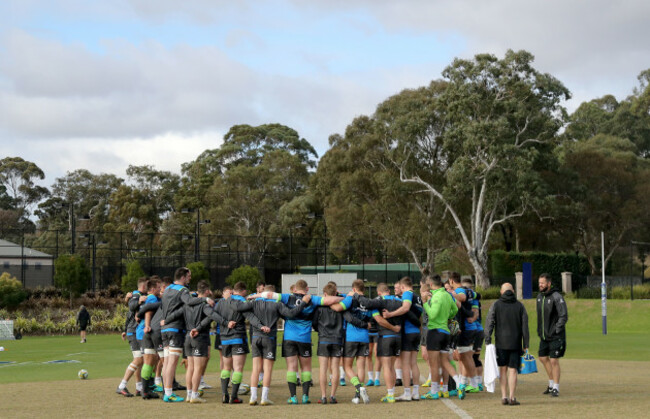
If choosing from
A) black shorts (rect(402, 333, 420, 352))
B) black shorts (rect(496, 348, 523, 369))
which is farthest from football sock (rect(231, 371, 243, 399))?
black shorts (rect(496, 348, 523, 369))

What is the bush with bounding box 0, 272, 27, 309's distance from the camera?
42.4 m

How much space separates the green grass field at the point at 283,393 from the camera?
12.2 m

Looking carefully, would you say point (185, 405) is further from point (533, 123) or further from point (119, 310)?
point (533, 123)

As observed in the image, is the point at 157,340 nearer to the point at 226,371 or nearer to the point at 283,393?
the point at 226,371

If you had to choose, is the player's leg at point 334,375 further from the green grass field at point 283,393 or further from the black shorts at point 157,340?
the black shorts at point 157,340

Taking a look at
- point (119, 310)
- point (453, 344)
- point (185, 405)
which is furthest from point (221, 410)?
point (119, 310)

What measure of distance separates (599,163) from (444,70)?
57.3 ft

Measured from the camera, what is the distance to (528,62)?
179 feet

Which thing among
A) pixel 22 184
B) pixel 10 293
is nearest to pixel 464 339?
pixel 10 293

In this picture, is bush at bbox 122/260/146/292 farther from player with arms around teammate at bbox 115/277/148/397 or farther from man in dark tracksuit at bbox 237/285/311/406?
man in dark tracksuit at bbox 237/285/311/406

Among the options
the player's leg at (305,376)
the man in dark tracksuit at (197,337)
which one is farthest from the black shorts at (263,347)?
the man in dark tracksuit at (197,337)

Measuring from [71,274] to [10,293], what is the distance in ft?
11.4

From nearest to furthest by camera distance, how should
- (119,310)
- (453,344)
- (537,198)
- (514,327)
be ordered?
1. (514,327)
2. (453,344)
3. (119,310)
4. (537,198)

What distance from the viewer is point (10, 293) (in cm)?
4253
